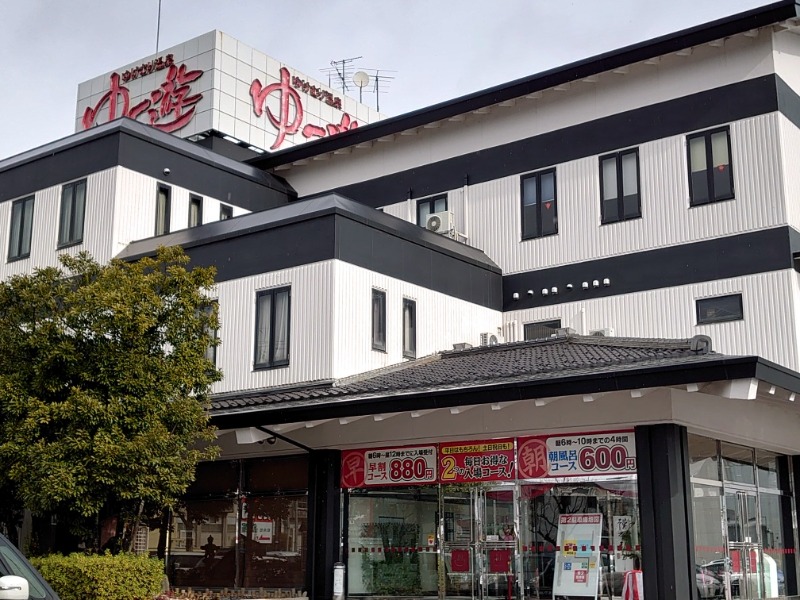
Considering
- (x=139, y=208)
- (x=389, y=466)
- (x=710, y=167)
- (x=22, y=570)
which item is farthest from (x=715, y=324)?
(x=22, y=570)

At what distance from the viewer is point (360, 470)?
18.3m

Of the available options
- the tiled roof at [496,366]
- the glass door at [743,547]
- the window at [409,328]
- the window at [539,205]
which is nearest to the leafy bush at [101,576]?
the tiled roof at [496,366]

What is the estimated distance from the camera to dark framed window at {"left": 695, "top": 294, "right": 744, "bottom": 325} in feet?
67.6

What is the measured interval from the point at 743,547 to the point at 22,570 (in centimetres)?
1215

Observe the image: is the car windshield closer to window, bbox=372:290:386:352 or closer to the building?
the building

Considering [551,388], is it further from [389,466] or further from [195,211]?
[195,211]

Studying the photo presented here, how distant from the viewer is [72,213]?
24.2m

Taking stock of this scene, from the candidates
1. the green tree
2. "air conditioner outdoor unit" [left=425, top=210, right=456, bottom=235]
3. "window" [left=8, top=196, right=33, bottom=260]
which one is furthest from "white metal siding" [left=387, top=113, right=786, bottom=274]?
"window" [left=8, top=196, right=33, bottom=260]

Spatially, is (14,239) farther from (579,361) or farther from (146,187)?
(579,361)

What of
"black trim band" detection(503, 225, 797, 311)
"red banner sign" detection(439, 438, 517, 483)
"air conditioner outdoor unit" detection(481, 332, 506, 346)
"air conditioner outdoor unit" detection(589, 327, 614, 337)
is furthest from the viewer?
"air conditioner outdoor unit" detection(481, 332, 506, 346)

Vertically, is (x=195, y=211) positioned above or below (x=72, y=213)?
above

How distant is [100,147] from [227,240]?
195 inches

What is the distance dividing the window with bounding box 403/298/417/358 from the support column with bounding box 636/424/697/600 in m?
6.38

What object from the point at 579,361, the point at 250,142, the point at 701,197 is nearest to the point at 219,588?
the point at 579,361
